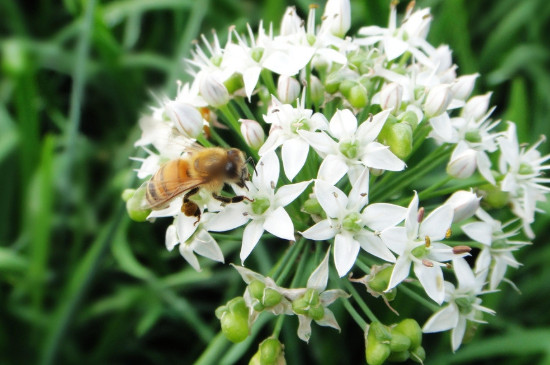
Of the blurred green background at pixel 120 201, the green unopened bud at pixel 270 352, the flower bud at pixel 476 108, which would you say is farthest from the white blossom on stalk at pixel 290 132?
the blurred green background at pixel 120 201

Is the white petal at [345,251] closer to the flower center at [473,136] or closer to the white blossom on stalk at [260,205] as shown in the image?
the white blossom on stalk at [260,205]

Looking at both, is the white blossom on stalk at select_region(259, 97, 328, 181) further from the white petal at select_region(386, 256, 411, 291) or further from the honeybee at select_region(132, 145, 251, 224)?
the white petal at select_region(386, 256, 411, 291)

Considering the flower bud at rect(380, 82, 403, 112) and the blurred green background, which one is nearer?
the flower bud at rect(380, 82, 403, 112)

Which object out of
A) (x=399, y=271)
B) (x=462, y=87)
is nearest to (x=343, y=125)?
(x=399, y=271)

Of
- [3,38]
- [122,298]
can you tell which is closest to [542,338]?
[122,298]

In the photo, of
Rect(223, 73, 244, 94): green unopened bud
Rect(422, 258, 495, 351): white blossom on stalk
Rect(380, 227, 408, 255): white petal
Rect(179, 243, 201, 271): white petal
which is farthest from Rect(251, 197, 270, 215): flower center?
Rect(422, 258, 495, 351): white blossom on stalk

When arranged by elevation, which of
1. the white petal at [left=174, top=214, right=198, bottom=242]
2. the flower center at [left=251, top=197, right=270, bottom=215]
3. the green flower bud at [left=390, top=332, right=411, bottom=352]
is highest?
the flower center at [left=251, top=197, right=270, bottom=215]
